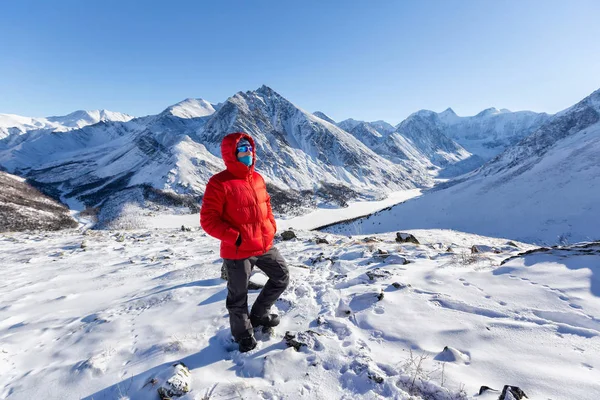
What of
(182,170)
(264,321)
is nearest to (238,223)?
(264,321)

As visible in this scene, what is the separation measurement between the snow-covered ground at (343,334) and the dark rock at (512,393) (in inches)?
4.2

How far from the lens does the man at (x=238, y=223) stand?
372 centimetres

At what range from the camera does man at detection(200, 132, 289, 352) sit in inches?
147

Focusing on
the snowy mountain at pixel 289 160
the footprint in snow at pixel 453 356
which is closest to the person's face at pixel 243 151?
the footprint in snow at pixel 453 356

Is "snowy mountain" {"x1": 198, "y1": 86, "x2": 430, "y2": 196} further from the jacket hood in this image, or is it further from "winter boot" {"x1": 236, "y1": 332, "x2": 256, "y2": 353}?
"winter boot" {"x1": 236, "y1": 332, "x2": 256, "y2": 353}

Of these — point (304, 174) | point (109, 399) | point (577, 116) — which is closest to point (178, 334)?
point (109, 399)

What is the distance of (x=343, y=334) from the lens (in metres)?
4.11

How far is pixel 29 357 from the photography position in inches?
163

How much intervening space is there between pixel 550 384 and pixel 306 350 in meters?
2.67

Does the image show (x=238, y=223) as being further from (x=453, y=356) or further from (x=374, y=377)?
(x=453, y=356)

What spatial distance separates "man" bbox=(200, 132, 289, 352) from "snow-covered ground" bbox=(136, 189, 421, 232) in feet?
79.3

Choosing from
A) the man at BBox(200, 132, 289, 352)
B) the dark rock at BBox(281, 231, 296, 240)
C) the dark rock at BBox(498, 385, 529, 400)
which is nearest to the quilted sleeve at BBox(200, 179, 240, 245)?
the man at BBox(200, 132, 289, 352)

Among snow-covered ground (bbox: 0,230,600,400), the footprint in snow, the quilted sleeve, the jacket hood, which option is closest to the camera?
snow-covered ground (bbox: 0,230,600,400)

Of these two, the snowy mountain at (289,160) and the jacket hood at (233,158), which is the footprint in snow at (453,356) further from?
the snowy mountain at (289,160)
